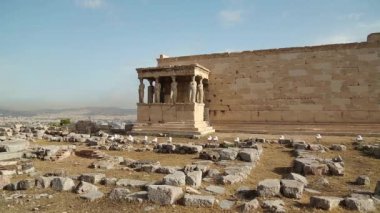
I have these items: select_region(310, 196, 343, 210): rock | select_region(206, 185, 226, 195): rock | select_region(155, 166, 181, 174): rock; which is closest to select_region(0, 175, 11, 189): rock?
select_region(155, 166, 181, 174): rock

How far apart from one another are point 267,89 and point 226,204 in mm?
16312

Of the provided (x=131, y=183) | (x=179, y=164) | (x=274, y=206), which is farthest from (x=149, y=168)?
(x=274, y=206)

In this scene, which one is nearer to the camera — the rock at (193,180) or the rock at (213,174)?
the rock at (193,180)

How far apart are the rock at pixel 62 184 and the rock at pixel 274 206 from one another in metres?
4.11

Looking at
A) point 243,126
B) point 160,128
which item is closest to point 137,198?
point 160,128

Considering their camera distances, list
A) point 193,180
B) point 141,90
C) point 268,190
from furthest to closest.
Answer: point 141,90
point 193,180
point 268,190

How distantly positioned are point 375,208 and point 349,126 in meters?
14.3

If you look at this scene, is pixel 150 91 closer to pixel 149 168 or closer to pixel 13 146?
pixel 13 146

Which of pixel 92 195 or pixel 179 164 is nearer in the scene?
pixel 92 195

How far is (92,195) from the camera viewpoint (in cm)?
654

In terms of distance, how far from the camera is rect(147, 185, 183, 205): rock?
237 inches

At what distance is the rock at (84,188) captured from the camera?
6.84 meters

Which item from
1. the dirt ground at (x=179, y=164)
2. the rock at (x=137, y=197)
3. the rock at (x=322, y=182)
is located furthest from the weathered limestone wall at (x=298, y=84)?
the rock at (x=137, y=197)

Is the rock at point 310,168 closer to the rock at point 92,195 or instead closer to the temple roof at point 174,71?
the rock at point 92,195
